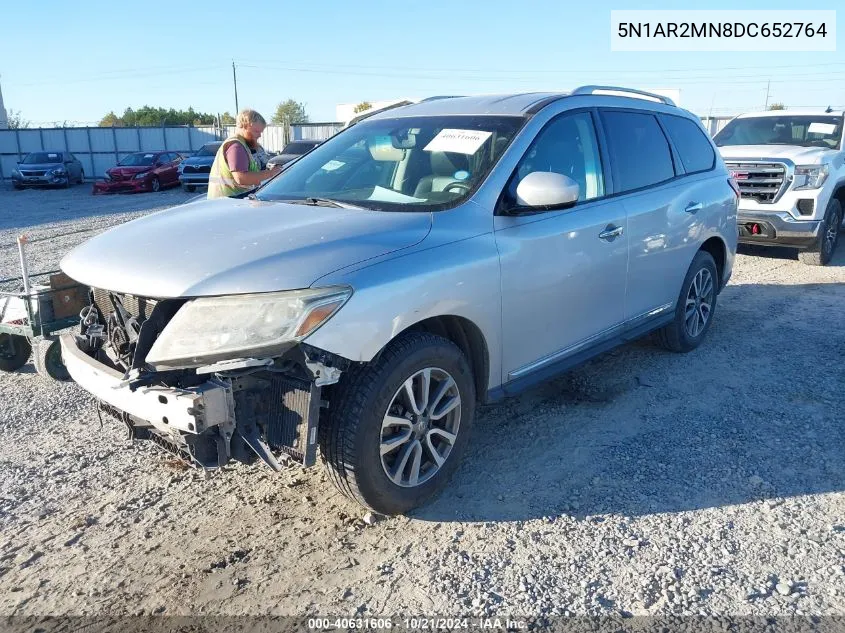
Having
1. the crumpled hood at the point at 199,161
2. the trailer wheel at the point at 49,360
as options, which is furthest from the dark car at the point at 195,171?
the trailer wheel at the point at 49,360

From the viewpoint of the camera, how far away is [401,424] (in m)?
3.10

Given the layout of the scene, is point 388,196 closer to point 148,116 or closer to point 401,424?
point 401,424

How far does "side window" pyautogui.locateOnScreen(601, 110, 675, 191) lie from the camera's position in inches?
176

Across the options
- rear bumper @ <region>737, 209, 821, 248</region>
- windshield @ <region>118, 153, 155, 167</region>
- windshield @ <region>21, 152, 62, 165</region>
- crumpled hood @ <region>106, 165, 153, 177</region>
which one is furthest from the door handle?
windshield @ <region>21, 152, 62, 165</region>

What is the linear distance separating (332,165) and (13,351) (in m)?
2.95

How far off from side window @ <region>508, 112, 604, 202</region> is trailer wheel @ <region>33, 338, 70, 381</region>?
10.9 ft

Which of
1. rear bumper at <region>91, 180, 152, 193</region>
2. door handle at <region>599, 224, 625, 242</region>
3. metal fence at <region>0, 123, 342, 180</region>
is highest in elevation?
metal fence at <region>0, 123, 342, 180</region>

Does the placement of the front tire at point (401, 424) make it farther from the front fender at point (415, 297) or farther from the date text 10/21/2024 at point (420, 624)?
the date text 10/21/2024 at point (420, 624)

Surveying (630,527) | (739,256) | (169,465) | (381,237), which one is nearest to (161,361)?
(381,237)

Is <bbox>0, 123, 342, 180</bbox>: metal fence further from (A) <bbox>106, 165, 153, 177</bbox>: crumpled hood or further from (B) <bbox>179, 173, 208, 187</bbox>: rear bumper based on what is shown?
(B) <bbox>179, 173, 208, 187</bbox>: rear bumper

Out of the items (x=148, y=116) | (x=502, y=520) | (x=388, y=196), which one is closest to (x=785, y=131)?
(x=388, y=196)

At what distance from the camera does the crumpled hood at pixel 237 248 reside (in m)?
2.76

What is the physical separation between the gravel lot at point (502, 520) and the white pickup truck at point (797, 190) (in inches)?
179

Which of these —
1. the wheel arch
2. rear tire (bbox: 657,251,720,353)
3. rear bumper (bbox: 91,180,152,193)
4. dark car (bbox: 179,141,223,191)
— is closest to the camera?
the wheel arch
